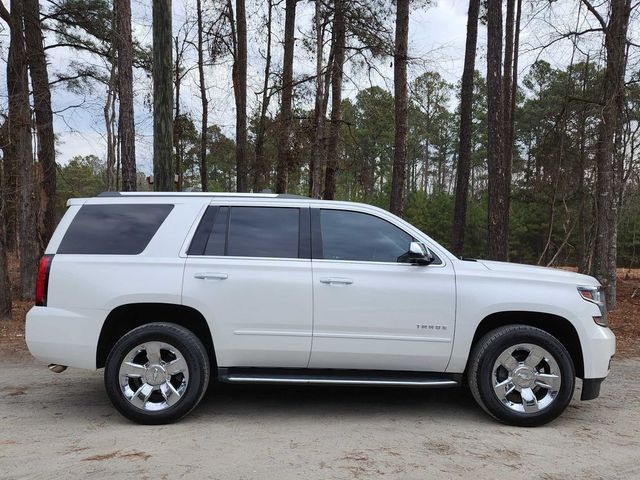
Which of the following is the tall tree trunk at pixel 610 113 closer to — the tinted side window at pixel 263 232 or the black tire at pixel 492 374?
the black tire at pixel 492 374

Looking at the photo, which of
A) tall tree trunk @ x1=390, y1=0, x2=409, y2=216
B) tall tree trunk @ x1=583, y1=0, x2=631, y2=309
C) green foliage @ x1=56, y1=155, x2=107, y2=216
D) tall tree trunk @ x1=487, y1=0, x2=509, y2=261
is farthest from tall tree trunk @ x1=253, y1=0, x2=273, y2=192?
green foliage @ x1=56, y1=155, x2=107, y2=216

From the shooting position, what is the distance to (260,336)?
181 inches

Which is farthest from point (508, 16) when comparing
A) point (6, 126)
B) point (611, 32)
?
point (6, 126)

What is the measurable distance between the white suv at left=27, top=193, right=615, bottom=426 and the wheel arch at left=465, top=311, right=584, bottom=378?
0.03 m

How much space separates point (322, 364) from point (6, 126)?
9.19 meters

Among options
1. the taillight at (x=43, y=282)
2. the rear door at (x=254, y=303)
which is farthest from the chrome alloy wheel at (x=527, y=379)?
the taillight at (x=43, y=282)

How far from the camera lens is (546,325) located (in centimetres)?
498

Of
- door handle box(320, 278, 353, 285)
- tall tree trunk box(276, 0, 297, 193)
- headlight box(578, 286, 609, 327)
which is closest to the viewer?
door handle box(320, 278, 353, 285)

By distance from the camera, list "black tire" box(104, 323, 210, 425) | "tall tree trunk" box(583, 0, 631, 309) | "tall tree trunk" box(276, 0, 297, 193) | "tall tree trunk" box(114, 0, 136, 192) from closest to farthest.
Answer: "black tire" box(104, 323, 210, 425) → "tall tree trunk" box(114, 0, 136, 192) → "tall tree trunk" box(583, 0, 631, 309) → "tall tree trunk" box(276, 0, 297, 193)

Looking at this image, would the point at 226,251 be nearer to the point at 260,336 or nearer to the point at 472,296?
the point at 260,336

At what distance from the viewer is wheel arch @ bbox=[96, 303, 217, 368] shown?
4711mm

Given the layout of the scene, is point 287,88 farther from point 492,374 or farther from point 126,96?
point 492,374

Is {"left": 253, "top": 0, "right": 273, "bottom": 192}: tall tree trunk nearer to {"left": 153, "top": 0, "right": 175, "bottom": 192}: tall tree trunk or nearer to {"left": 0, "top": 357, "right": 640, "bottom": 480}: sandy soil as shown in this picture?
{"left": 153, "top": 0, "right": 175, "bottom": 192}: tall tree trunk

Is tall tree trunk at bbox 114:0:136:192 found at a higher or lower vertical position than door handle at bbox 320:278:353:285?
Answer: higher
